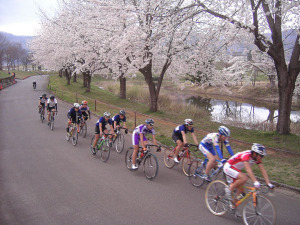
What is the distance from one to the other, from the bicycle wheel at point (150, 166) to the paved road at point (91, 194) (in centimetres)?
25

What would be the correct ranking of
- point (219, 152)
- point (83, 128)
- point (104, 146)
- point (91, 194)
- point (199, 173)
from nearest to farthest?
1. point (219, 152)
2. point (91, 194)
3. point (199, 173)
4. point (104, 146)
5. point (83, 128)

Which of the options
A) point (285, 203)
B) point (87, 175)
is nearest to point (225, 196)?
point (285, 203)

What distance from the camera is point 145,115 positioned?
1869 centimetres

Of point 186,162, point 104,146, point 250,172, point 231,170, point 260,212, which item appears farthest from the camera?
point 104,146

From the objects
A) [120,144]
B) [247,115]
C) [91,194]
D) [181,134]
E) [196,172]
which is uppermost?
[181,134]

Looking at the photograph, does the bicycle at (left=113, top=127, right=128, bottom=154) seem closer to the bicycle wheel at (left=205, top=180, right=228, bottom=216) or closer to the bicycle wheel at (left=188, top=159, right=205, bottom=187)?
the bicycle wheel at (left=188, top=159, right=205, bottom=187)

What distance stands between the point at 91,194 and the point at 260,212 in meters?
4.09

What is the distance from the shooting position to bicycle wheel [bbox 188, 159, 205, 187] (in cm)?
697

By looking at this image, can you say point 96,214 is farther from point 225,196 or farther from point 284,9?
point 284,9

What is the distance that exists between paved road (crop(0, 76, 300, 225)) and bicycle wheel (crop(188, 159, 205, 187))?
211mm

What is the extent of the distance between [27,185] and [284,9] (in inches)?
449

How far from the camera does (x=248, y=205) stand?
16.5ft

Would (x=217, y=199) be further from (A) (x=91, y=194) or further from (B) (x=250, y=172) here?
(A) (x=91, y=194)

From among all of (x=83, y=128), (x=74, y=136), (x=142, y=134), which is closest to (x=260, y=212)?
(x=142, y=134)
